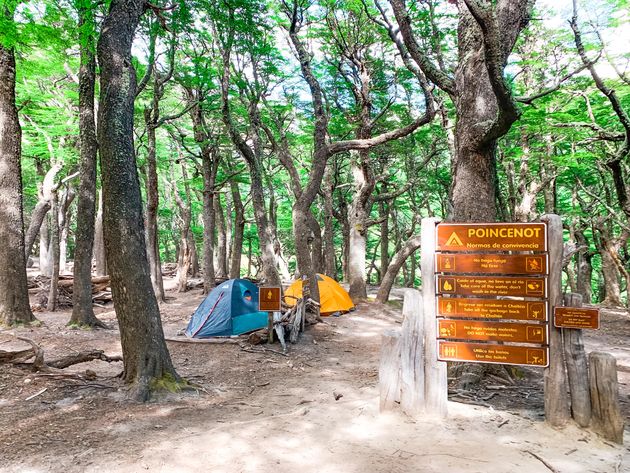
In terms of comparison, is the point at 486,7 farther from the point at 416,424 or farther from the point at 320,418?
the point at 320,418

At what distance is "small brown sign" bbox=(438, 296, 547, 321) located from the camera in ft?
13.7

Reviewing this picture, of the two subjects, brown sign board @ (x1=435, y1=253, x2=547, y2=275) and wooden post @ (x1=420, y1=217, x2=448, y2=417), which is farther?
wooden post @ (x1=420, y1=217, x2=448, y2=417)

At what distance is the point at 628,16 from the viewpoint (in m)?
9.32

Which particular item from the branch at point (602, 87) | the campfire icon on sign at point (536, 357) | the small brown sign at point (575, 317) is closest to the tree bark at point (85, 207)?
the campfire icon on sign at point (536, 357)

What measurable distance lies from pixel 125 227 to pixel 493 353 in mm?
4713

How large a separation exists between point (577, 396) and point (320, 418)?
2.63 metres

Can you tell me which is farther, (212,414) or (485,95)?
(485,95)

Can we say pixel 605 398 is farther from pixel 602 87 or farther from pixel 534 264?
pixel 602 87

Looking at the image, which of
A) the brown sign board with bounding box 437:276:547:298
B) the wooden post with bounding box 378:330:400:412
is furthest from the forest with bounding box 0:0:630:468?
the wooden post with bounding box 378:330:400:412

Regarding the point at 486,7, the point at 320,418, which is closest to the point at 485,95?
the point at 486,7

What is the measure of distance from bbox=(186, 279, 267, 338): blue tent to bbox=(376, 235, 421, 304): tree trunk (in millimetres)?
4781

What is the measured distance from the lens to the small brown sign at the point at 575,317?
385cm

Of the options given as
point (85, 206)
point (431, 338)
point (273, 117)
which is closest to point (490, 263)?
point (431, 338)

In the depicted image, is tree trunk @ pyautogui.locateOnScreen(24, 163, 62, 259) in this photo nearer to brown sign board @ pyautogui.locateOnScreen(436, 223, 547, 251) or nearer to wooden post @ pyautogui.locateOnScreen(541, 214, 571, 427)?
brown sign board @ pyautogui.locateOnScreen(436, 223, 547, 251)
